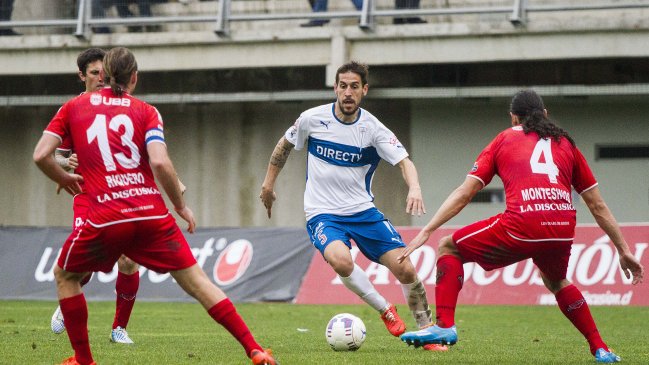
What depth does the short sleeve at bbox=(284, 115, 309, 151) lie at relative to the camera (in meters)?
9.83

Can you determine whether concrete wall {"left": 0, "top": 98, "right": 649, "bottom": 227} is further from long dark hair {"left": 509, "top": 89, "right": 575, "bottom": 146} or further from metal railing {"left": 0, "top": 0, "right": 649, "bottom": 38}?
long dark hair {"left": 509, "top": 89, "right": 575, "bottom": 146}

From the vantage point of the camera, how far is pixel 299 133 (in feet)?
32.4

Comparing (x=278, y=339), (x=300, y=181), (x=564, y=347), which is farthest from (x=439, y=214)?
(x=300, y=181)

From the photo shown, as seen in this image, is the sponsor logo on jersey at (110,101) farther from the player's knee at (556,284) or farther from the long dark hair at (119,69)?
the player's knee at (556,284)

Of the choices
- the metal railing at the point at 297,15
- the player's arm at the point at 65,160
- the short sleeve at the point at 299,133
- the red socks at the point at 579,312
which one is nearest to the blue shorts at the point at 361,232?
the short sleeve at the point at 299,133

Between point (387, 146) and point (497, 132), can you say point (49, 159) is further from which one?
point (497, 132)

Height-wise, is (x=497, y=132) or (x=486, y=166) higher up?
(x=486, y=166)

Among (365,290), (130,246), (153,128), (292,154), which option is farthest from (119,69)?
(292,154)

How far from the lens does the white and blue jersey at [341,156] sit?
967 centimetres

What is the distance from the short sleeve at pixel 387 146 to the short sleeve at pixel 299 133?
63 centimetres

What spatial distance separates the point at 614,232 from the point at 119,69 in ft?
11.7

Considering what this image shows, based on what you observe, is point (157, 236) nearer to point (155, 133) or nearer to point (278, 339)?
point (155, 133)

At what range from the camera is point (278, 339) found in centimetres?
1034

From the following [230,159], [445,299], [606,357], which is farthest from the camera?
[230,159]
